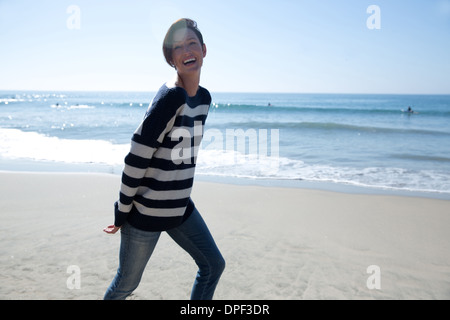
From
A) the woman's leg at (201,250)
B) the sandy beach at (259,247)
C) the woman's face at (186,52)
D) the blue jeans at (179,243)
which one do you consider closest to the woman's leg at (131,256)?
the blue jeans at (179,243)

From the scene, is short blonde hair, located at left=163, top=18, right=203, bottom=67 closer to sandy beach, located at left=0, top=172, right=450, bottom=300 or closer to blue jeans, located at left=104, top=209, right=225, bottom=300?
blue jeans, located at left=104, top=209, right=225, bottom=300

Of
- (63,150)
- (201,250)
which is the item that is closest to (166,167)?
(201,250)

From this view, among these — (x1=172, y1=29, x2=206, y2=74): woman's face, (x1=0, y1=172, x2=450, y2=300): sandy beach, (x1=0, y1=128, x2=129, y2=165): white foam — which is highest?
(x1=172, y1=29, x2=206, y2=74): woman's face

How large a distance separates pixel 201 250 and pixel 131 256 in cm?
46

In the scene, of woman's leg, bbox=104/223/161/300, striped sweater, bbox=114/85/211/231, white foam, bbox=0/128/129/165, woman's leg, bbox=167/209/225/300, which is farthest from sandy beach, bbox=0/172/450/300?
white foam, bbox=0/128/129/165

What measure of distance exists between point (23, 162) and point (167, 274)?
7.42m

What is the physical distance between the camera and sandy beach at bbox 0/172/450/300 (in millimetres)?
3146

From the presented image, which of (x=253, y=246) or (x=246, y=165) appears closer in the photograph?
(x=253, y=246)

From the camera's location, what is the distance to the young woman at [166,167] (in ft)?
5.57

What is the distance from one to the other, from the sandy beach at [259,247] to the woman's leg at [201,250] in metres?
0.91
